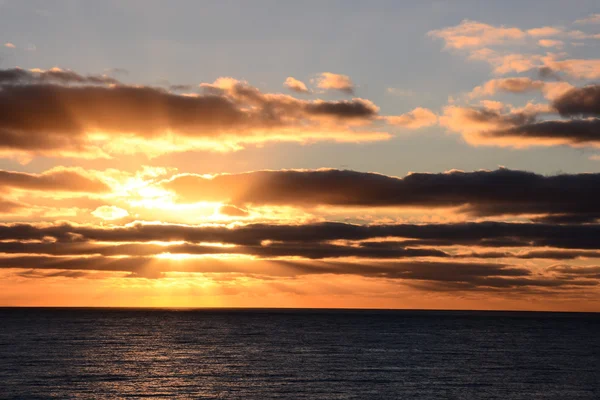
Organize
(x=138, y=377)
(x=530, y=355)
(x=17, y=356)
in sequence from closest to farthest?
1. (x=138, y=377)
2. (x=17, y=356)
3. (x=530, y=355)

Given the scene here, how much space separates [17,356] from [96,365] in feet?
60.4

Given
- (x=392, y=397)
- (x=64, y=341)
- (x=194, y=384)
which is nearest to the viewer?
(x=392, y=397)

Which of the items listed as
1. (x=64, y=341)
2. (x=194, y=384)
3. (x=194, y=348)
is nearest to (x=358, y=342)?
(x=194, y=348)

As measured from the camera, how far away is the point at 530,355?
137 m

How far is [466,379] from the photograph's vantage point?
9356 cm

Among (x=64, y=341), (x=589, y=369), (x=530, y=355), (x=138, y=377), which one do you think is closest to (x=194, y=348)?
(x=64, y=341)

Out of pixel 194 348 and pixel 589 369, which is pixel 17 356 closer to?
pixel 194 348

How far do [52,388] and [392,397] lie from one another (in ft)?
124

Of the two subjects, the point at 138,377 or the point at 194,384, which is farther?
the point at 138,377

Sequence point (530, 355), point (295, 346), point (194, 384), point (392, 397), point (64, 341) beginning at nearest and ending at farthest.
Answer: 1. point (392, 397)
2. point (194, 384)
3. point (530, 355)
4. point (295, 346)
5. point (64, 341)

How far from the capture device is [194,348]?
145250 millimetres

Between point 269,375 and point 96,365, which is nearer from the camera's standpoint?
point 269,375

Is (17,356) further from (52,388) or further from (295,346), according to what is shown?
(295,346)

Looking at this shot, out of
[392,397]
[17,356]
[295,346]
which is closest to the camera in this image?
[392,397]
